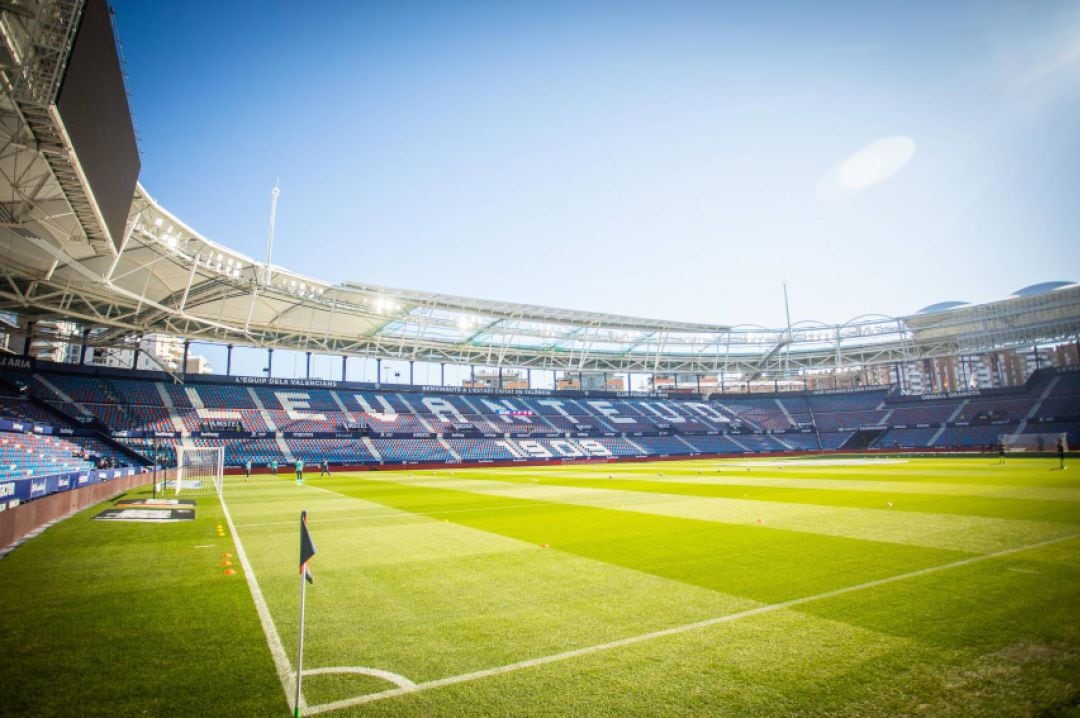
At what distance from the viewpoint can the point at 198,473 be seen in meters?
31.6

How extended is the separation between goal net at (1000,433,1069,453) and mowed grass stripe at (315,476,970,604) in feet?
137

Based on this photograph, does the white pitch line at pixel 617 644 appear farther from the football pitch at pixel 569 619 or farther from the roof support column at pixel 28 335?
the roof support column at pixel 28 335

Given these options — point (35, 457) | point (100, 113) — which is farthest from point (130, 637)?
point (35, 457)

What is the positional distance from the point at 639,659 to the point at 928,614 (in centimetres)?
360

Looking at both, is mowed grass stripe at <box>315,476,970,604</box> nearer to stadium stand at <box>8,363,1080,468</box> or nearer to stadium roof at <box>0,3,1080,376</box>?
stadium roof at <box>0,3,1080,376</box>

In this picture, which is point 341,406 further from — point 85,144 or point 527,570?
point 527,570

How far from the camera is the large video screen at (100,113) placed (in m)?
10.2

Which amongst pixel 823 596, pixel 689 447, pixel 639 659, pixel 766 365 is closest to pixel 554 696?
pixel 639 659

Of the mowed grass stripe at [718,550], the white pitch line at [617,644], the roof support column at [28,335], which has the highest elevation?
the roof support column at [28,335]

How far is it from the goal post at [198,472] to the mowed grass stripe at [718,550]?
1562cm

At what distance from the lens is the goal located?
934 inches

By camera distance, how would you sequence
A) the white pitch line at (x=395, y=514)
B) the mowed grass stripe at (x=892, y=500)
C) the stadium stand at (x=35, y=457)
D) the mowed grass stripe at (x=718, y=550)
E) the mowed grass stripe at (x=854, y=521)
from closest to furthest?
the mowed grass stripe at (x=718, y=550)
the mowed grass stripe at (x=854, y=521)
the mowed grass stripe at (x=892, y=500)
the white pitch line at (x=395, y=514)
the stadium stand at (x=35, y=457)

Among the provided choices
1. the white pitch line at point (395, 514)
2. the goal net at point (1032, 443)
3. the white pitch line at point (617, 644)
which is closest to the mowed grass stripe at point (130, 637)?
the white pitch line at point (617, 644)

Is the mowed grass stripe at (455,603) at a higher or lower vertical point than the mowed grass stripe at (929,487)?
higher
